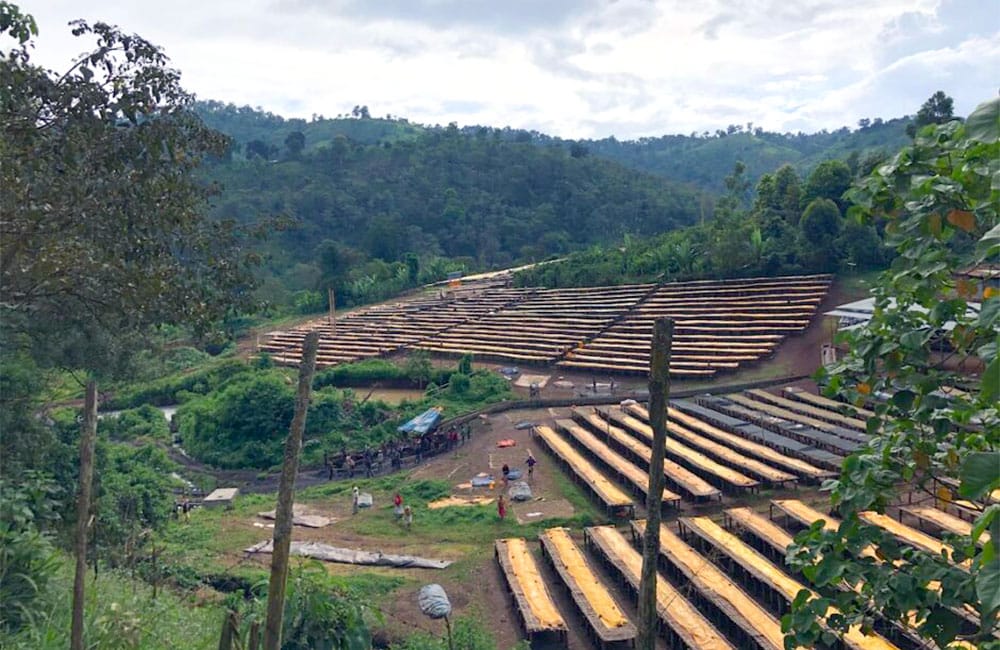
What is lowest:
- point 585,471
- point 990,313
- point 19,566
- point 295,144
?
point 585,471

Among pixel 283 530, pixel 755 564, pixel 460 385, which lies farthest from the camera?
pixel 460 385

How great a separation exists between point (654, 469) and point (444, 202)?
74002mm

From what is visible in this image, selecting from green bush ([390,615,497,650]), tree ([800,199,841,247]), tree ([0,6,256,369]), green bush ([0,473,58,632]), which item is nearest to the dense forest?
tree ([800,199,841,247])

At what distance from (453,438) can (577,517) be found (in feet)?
25.9

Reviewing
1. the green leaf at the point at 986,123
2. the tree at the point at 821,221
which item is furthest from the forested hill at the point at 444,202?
the green leaf at the point at 986,123

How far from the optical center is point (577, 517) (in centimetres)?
1658

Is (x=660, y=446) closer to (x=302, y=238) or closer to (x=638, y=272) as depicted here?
(x=638, y=272)

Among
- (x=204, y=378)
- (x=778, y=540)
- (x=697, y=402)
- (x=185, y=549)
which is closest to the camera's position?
(x=778, y=540)

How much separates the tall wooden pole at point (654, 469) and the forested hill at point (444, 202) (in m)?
54.7

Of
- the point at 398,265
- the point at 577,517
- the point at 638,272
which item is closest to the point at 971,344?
the point at 577,517

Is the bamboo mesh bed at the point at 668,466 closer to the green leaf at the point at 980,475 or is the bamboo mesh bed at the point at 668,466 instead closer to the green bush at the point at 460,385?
the green bush at the point at 460,385

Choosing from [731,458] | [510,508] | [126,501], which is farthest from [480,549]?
[126,501]

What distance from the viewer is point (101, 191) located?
330 inches

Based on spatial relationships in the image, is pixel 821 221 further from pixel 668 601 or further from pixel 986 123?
pixel 986 123
